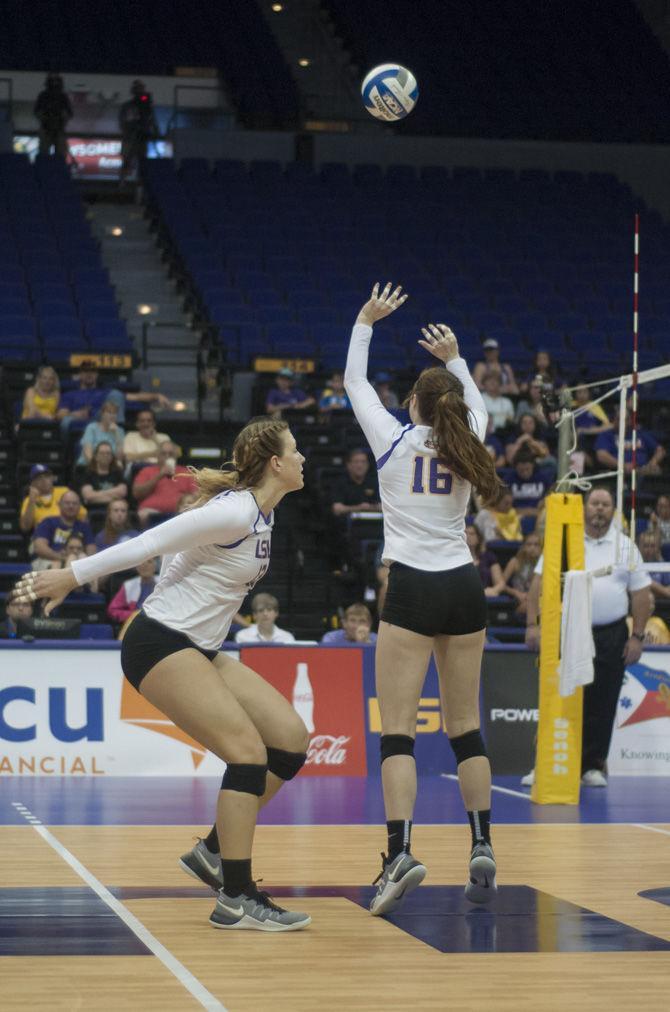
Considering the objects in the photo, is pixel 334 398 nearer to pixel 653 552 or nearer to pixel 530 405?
pixel 530 405

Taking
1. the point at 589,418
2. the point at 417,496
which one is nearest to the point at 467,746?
the point at 417,496

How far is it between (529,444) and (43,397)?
209 inches

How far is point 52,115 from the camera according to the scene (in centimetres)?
2483

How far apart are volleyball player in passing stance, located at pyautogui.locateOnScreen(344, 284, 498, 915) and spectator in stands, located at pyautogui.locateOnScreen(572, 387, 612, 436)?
38.8 feet

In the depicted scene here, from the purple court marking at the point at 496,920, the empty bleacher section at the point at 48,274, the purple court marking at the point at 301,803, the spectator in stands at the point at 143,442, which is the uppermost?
the empty bleacher section at the point at 48,274

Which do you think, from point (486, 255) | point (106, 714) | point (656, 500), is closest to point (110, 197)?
point (486, 255)

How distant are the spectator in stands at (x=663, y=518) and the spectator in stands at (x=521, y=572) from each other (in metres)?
1.77

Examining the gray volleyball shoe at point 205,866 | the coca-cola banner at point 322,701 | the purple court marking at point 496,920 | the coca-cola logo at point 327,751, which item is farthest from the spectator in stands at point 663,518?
the gray volleyball shoe at point 205,866

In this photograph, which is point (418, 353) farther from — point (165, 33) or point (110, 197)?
point (165, 33)

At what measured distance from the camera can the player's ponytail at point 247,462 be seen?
588 cm

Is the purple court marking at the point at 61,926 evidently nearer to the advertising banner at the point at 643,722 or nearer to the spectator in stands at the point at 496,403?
the advertising banner at the point at 643,722

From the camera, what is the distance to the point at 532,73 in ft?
95.3

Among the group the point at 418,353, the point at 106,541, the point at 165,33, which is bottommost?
the point at 106,541

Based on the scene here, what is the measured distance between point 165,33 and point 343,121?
157 inches
